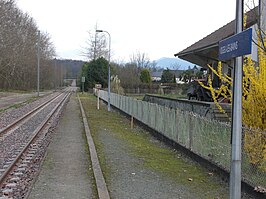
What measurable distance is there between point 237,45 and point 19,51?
6685 centimetres

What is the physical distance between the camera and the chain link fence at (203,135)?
25.6 ft

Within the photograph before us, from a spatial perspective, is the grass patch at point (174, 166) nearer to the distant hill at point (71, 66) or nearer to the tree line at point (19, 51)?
the tree line at point (19, 51)

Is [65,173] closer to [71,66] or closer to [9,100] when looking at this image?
[9,100]

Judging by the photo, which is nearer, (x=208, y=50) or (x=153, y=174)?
(x=153, y=174)

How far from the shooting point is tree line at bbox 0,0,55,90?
54000mm

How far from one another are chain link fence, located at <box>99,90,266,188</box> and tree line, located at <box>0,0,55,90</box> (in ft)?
127

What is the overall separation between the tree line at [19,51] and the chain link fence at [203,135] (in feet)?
127

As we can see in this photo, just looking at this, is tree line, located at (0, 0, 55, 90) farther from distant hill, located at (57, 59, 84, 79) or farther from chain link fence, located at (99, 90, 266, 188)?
distant hill, located at (57, 59, 84, 79)

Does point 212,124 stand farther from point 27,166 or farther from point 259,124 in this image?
point 27,166

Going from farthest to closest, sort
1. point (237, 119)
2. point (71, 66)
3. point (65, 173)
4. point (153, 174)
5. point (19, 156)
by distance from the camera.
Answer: point (71, 66) < point (19, 156) < point (153, 174) < point (65, 173) < point (237, 119)

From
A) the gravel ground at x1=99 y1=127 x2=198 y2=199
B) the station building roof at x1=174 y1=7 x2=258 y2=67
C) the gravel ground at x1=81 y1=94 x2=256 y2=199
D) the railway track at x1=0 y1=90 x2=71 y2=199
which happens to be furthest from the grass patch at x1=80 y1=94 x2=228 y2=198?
the station building roof at x1=174 y1=7 x2=258 y2=67

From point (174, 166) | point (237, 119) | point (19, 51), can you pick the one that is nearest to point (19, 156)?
point (174, 166)

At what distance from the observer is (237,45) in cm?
487

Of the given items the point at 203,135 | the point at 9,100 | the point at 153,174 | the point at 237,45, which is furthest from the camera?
the point at 9,100
